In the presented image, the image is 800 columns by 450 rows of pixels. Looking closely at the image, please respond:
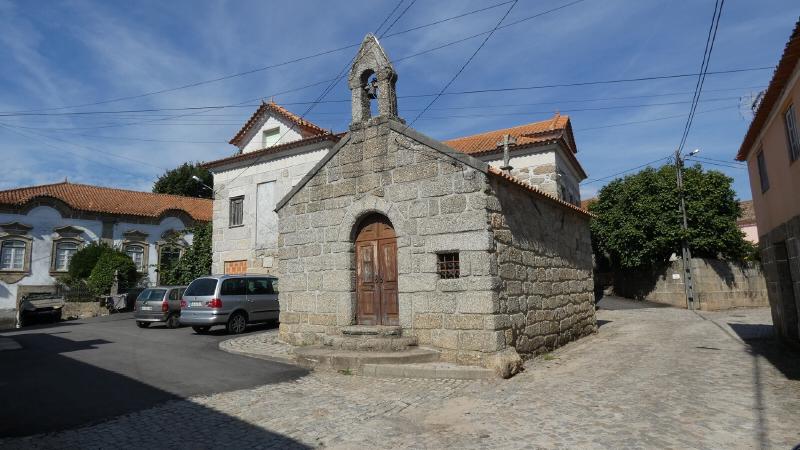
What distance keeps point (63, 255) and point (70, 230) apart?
1460mm

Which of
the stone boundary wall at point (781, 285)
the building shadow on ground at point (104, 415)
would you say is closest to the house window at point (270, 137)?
the building shadow on ground at point (104, 415)

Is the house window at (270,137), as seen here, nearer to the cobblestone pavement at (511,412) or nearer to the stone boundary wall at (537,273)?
the stone boundary wall at (537,273)

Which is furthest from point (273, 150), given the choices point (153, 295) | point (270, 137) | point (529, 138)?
point (529, 138)

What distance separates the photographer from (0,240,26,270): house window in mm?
25587

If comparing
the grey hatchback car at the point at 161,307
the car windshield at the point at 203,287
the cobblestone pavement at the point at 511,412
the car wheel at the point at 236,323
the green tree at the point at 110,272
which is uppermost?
the green tree at the point at 110,272

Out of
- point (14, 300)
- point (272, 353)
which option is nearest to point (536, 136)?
point (272, 353)

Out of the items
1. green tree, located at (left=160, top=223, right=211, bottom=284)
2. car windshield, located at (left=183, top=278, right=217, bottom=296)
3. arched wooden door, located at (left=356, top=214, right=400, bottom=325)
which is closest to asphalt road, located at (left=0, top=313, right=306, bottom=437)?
car windshield, located at (left=183, top=278, right=217, bottom=296)

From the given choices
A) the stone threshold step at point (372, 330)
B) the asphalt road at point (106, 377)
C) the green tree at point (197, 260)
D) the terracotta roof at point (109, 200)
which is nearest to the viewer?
the asphalt road at point (106, 377)

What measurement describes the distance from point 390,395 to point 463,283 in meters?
2.21

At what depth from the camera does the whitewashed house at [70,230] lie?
2581cm

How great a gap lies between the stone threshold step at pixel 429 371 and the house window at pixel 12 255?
27288mm

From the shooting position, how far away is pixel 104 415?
5250 millimetres

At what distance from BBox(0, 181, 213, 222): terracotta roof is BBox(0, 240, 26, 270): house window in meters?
2.16

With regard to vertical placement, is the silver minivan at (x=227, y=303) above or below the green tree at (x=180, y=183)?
below
